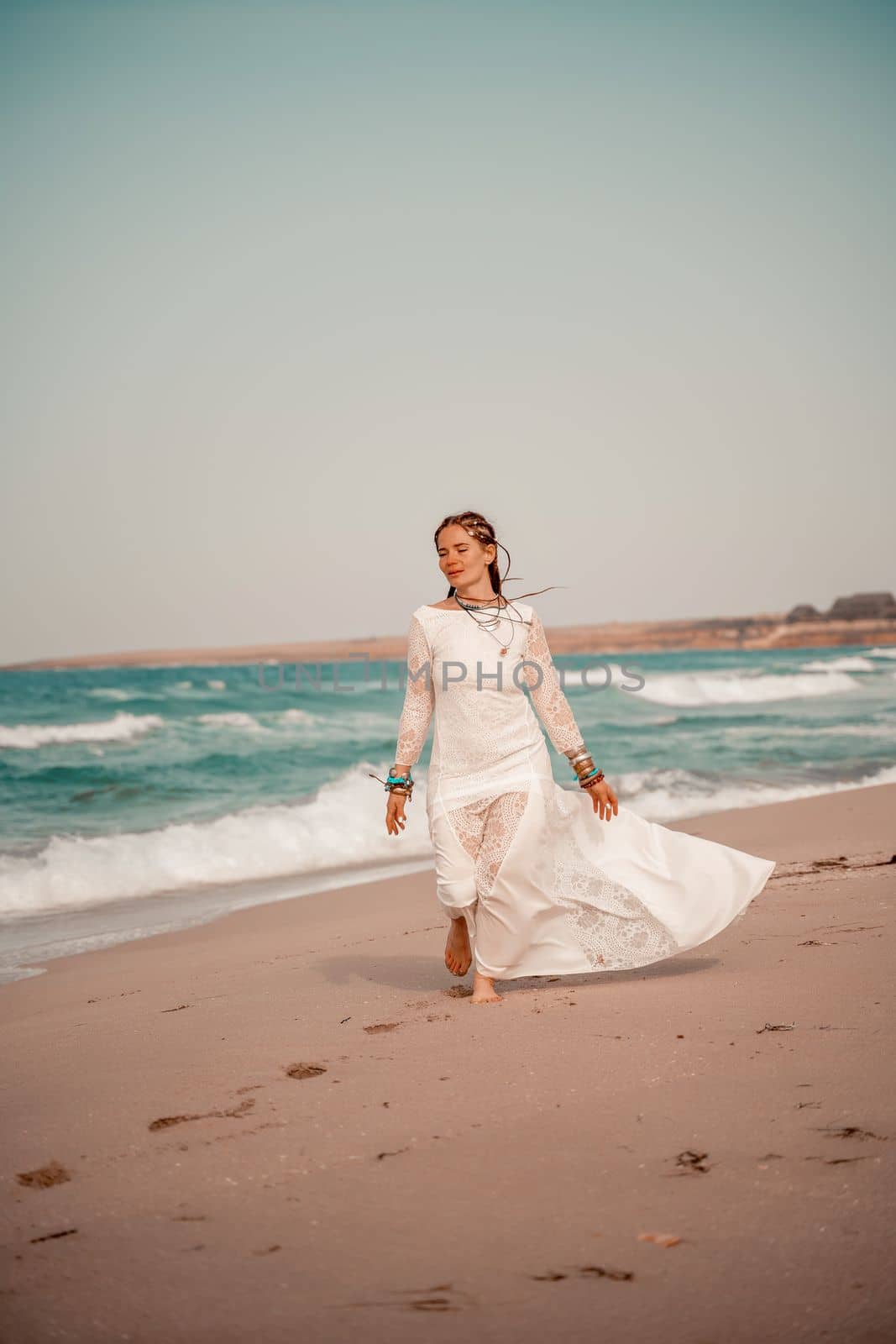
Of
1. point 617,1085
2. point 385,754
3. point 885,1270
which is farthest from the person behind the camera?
point 385,754

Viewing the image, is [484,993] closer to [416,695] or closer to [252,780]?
[416,695]

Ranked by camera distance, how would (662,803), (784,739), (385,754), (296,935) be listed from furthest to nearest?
(385,754), (784,739), (662,803), (296,935)

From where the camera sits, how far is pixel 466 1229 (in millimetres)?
2156

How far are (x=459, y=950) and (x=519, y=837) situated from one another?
0.63 metres

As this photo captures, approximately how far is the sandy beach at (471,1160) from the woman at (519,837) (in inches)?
8.5

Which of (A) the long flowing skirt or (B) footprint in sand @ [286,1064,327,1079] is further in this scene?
(A) the long flowing skirt

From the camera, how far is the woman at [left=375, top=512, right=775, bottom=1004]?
405 cm

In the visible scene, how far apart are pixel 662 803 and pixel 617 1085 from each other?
392 inches

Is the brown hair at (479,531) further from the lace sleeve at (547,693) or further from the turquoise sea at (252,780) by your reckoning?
the turquoise sea at (252,780)

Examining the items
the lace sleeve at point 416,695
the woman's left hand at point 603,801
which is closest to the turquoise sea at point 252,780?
the lace sleeve at point 416,695

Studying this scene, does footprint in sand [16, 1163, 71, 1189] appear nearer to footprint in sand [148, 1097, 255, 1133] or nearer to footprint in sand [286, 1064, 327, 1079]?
footprint in sand [148, 1097, 255, 1133]

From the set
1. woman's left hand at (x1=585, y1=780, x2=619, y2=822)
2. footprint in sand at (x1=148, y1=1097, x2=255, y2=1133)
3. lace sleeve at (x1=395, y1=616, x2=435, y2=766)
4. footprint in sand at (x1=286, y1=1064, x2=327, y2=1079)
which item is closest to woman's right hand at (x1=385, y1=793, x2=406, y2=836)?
lace sleeve at (x1=395, y1=616, x2=435, y2=766)

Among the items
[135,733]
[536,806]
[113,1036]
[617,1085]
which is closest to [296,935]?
[113,1036]

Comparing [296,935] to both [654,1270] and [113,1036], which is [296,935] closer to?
[113,1036]
